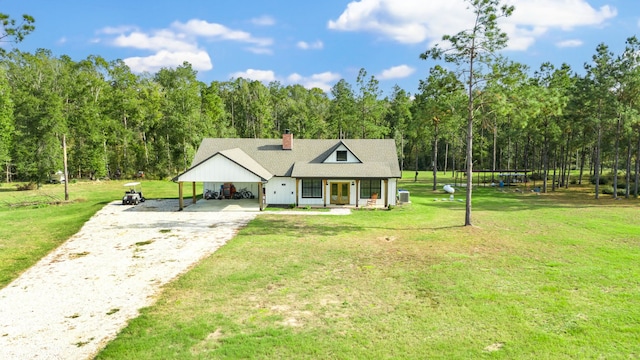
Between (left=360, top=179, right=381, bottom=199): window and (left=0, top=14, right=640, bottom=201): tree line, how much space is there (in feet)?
21.8

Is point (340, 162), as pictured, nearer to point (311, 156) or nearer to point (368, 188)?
point (311, 156)

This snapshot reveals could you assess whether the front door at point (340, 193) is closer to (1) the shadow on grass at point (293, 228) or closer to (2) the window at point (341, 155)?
(2) the window at point (341, 155)

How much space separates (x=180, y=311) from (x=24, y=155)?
44.5 m

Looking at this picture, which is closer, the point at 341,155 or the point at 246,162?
the point at 246,162

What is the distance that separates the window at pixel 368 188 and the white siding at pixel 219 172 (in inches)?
313

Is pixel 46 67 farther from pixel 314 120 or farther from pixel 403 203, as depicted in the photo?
pixel 403 203

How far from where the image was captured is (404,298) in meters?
9.98

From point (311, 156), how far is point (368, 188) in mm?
5722

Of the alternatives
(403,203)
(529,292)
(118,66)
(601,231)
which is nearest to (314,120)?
(118,66)

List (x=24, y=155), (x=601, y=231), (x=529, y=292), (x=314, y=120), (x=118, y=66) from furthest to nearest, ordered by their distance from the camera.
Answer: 1. (x=314, y=120)
2. (x=118, y=66)
3. (x=24, y=155)
4. (x=601, y=231)
5. (x=529, y=292)

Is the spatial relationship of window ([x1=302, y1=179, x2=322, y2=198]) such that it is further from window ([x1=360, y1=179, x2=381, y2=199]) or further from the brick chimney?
the brick chimney

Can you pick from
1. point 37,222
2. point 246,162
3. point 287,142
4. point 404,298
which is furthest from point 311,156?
point 404,298

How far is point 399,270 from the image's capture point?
12375 millimetres

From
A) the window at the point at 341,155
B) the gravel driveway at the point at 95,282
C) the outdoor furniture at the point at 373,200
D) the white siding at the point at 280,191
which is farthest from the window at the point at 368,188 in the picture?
the gravel driveway at the point at 95,282
